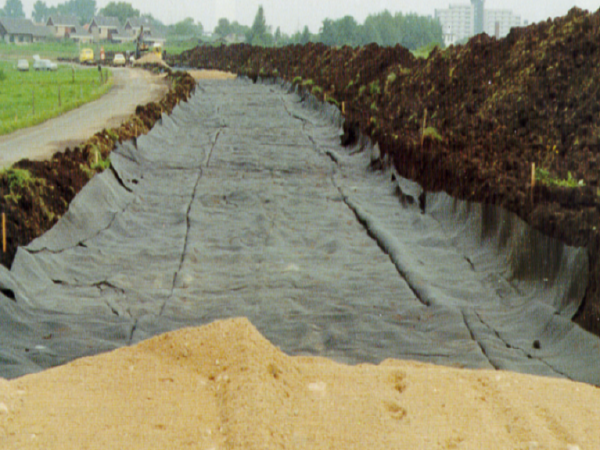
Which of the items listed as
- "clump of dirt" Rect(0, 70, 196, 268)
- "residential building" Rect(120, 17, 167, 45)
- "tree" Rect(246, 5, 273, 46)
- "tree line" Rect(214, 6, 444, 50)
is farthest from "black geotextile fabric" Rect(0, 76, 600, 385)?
"residential building" Rect(120, 17, 167, 45)

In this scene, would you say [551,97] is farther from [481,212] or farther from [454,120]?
[481,212]

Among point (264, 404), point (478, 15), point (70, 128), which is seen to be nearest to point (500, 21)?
point (478, 15)

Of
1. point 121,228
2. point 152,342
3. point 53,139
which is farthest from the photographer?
point 53,139

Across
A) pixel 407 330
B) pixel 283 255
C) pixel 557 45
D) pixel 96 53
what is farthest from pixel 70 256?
pixel 96 53

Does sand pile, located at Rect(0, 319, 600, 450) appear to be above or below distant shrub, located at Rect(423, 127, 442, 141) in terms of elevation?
below

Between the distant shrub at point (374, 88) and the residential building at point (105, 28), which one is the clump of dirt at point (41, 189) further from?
the residential building at point (105, 28)

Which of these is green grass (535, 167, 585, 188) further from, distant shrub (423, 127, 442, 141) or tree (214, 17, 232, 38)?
tree (214, 17, 232, 38)

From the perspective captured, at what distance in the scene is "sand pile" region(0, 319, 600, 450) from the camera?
11.3 ft

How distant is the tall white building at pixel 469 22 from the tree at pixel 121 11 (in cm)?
7249

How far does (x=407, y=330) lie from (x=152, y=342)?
2090 millimetres

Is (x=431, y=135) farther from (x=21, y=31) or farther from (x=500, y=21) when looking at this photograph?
(x=21, y=31)

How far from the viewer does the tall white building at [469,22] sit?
1694 cm

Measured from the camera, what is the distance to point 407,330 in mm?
5531

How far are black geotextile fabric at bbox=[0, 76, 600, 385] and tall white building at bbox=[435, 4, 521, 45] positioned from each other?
A: 7.83m
